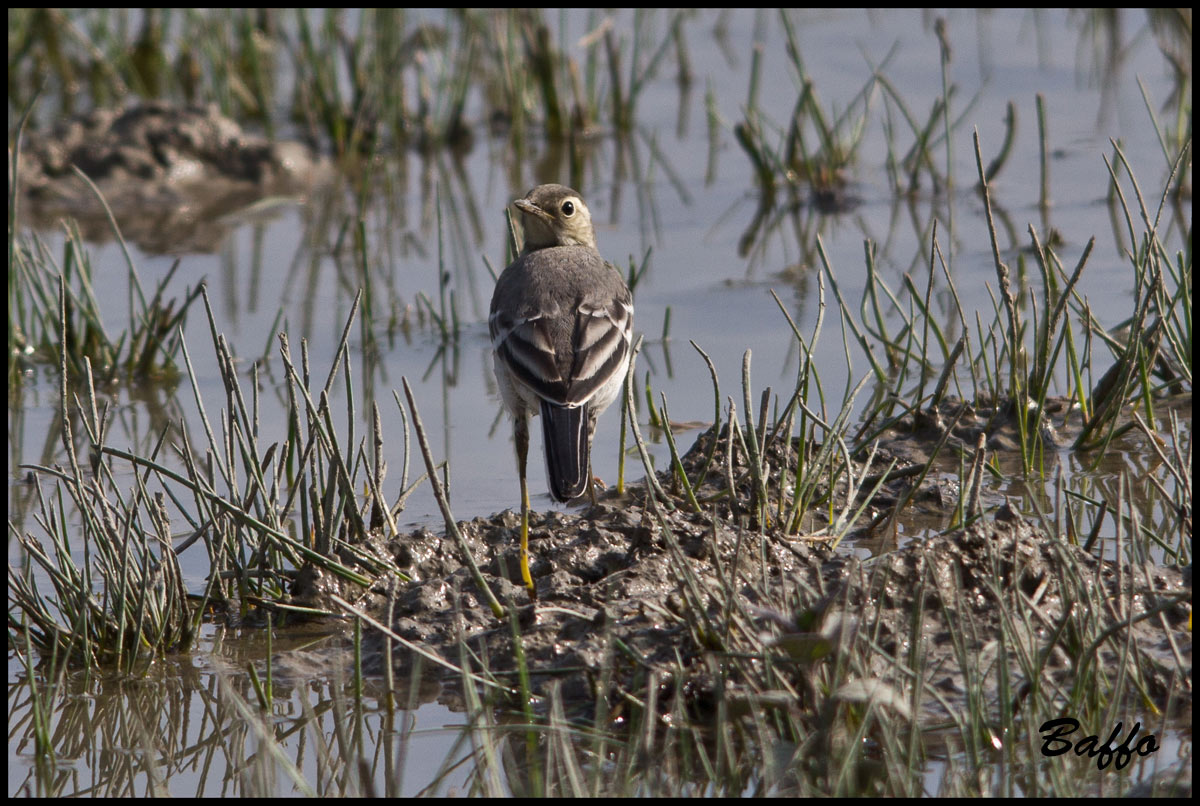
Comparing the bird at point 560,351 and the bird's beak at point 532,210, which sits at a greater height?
the bird's beak at point 532,210

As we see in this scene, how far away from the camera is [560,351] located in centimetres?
598

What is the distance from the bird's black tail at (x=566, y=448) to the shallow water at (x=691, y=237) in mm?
854

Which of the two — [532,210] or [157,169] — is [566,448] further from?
[157,169]

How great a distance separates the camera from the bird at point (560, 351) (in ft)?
18.2

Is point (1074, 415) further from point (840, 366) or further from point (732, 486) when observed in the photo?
point (732, 486)

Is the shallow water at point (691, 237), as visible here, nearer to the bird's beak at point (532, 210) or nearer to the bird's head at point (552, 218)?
the bird's head at point (552, 218)

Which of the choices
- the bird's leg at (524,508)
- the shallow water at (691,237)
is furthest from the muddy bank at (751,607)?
the shallow water at (691,237)

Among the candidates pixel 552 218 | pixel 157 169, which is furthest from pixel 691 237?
pixel 157 169

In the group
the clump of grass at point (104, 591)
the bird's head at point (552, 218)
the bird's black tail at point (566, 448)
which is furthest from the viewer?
the bird's head at point (552, 218)

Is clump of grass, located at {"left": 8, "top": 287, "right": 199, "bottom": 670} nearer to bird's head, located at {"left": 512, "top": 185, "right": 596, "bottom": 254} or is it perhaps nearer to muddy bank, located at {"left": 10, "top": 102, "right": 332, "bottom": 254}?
bird's head, located at {"left": 512, "top": 185, "right": 596, "bottom": 254}

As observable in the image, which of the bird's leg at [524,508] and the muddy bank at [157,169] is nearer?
the bird's leg at [524,508]

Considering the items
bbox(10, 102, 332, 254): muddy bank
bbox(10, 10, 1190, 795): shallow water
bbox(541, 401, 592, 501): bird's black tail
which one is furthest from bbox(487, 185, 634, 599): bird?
bbox(10, 102, 332, 254): muddy bank

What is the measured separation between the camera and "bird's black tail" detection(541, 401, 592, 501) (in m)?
5.39

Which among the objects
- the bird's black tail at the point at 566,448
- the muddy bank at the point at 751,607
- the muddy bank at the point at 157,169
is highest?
the muddy bank at the point at 157,169
